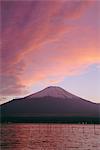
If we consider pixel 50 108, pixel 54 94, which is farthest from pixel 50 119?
pixel 54 94

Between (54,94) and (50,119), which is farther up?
(54,94)

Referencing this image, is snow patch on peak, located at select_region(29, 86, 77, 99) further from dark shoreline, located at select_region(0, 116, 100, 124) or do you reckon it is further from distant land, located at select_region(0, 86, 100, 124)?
dark shoreline, located at select_region(0, 116, 100, 124)

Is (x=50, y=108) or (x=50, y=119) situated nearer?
(x=50, y=108)

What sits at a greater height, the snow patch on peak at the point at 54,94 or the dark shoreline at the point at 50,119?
the snow patch on peak at the point at 54,94

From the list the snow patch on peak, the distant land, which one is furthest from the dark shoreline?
the snow patch on peak

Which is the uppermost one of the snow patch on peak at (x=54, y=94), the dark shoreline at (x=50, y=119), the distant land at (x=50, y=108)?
the snow patch on peak at (x=54, y=94)

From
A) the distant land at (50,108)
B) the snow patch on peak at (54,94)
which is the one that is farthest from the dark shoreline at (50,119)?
the snow patch on peak at (54,94)

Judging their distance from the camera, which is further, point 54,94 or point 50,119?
point 50,119

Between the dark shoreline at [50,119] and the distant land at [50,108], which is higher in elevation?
the distant land at [50,108]

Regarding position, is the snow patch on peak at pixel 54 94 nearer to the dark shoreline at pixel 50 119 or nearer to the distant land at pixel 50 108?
the distant land at pixel 50 108

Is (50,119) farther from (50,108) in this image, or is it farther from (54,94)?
(54,94)
